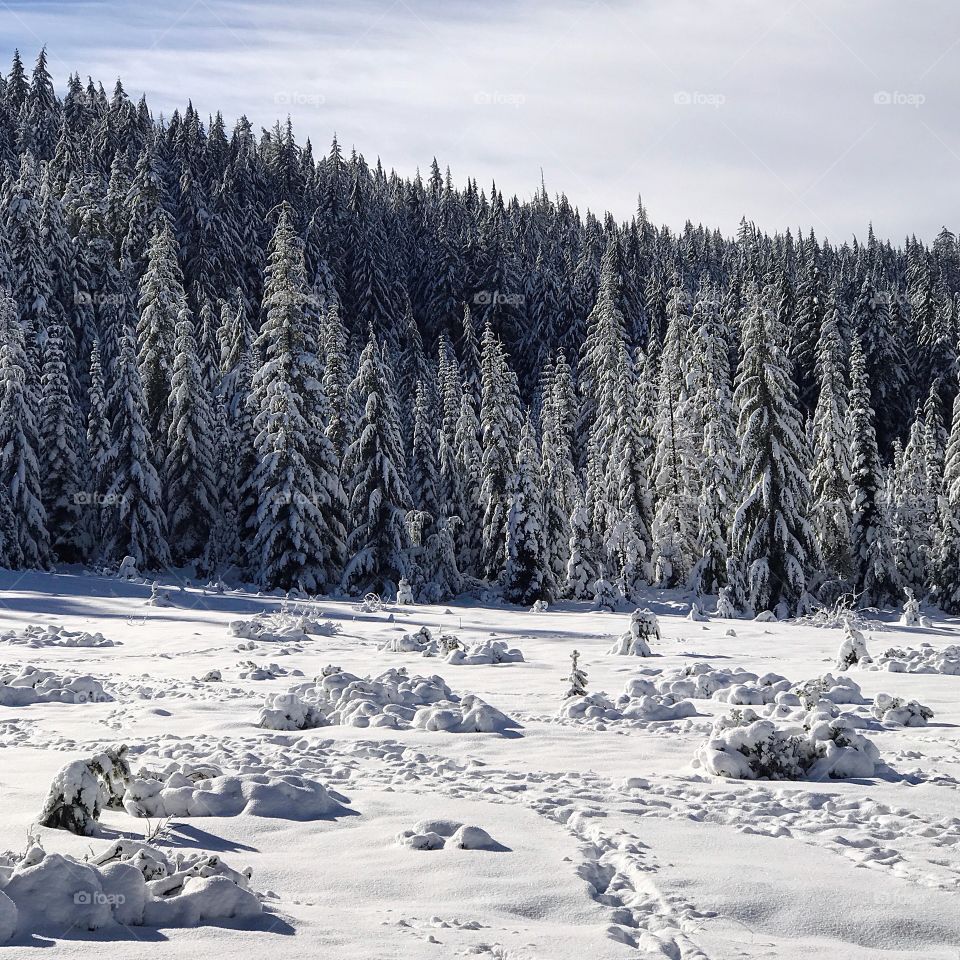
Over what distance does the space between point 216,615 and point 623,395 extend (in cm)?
2936

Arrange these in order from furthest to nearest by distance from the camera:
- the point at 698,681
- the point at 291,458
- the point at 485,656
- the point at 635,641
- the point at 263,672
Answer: the point at 291,458, the point at 635,641, the point at 485,656, the point at 263,672, the point at 698,681

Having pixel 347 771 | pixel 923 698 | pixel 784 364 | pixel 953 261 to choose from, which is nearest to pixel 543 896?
pixel 347 771

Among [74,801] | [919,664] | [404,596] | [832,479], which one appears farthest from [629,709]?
[832,479]

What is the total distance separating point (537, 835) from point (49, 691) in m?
7.74

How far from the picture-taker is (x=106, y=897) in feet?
14.4

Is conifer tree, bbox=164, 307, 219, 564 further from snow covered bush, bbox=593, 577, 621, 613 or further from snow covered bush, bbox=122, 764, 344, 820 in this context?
snow covered bush, bbox=122, 764, 344, 820

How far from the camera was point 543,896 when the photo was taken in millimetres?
5059

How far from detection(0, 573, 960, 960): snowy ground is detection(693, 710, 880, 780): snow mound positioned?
0.50ft

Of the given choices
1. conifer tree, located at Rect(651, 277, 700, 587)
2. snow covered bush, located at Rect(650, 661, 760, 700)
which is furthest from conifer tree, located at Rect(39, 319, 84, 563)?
snow covered bush, located at Rect(650, 661, 760, 700)

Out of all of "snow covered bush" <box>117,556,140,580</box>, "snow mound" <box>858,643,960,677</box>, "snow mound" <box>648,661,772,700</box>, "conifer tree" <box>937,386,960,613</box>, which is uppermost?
"conifer tree" <box>937,386,960,613</box>

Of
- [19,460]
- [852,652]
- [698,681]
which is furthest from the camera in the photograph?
[19,460]

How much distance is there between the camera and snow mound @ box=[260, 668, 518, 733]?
9.73m

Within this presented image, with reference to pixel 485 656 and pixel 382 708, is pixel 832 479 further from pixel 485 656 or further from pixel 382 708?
pixel 382 708

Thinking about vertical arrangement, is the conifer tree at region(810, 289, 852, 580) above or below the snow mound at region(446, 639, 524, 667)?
above
